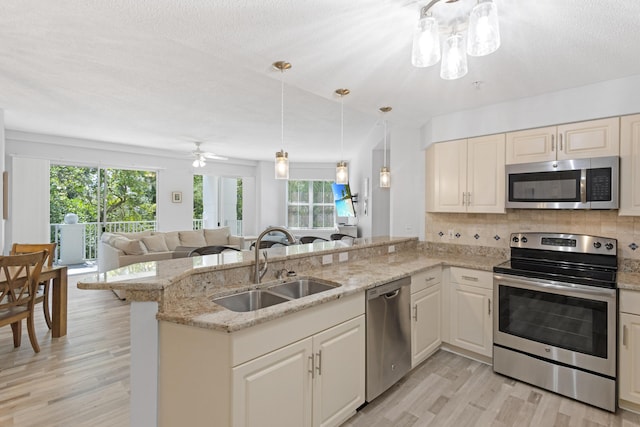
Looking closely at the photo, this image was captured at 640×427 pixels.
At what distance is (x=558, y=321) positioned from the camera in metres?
2.45

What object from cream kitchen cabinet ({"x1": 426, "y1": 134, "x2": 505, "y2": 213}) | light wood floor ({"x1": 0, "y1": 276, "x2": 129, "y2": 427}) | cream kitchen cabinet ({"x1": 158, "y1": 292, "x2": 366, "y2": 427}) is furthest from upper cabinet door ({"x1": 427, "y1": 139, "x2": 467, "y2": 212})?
light wood floor ({"x1": 0, "y1": 276, "x2": 129, "y2": 427})

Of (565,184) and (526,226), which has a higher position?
(565,184)

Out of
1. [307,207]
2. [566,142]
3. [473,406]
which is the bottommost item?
[473,406]

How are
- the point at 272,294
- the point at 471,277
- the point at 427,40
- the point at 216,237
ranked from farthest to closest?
the point at 216,237 → the point at 471,277 → the point at 272,294 → the point at 427,40

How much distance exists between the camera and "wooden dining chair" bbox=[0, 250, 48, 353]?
275cm

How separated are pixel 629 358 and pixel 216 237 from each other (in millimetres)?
6571

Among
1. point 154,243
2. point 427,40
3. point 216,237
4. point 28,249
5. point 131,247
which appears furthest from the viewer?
point 216,237

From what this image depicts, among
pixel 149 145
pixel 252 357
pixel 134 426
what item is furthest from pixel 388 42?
pixel 149 145

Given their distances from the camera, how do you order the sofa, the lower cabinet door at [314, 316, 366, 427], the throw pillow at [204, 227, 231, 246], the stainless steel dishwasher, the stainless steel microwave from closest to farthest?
the lower cabinet door at [314, 316, 366, 427]
the stainless steel dishwasher
the stainless steel microwave
the sofa
the throw pillow at [204, 227, 231, 246]

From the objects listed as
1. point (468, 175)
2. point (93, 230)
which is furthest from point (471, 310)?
point (93, 230)

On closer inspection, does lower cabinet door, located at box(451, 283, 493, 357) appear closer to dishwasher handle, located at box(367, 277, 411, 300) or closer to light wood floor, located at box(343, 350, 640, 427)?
light wood floor, located at box(343, 350, 640, 427)

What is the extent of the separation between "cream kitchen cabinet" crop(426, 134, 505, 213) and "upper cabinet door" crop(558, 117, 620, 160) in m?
0.48

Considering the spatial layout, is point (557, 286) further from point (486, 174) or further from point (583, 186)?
point (486, 174)

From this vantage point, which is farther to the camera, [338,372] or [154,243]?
[154,243]
